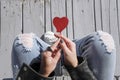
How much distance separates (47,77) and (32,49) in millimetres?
210

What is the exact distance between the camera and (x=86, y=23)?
174 centimetres

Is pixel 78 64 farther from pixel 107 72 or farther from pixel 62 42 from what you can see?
pixel 107 72

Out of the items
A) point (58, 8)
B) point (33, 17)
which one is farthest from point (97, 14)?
point (33, 17)

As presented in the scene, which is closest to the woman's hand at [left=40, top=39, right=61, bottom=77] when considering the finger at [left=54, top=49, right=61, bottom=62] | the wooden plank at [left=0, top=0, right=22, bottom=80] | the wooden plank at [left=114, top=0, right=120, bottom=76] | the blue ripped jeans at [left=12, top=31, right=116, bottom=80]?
the finger at [left=54, top=49, right=61, bottom=62]

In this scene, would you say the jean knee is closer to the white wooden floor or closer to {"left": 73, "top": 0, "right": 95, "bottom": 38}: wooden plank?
the white wooden floor

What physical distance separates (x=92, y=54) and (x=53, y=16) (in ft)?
2.23

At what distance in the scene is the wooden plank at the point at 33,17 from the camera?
1.68m

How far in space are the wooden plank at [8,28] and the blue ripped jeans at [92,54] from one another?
0.53m

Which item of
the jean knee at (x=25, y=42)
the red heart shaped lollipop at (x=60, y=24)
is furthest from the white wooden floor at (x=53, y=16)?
the red heart shaped lollipop at (x=60, y=24)

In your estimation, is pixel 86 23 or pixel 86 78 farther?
pixel 86 23

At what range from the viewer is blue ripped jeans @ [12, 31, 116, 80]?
1051 millimetres

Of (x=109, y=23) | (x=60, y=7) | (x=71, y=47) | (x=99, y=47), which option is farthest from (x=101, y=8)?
(x=71, y=47)

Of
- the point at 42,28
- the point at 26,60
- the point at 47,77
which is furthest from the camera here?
the point at 42,28

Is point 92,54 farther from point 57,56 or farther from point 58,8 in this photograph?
point 58,8
